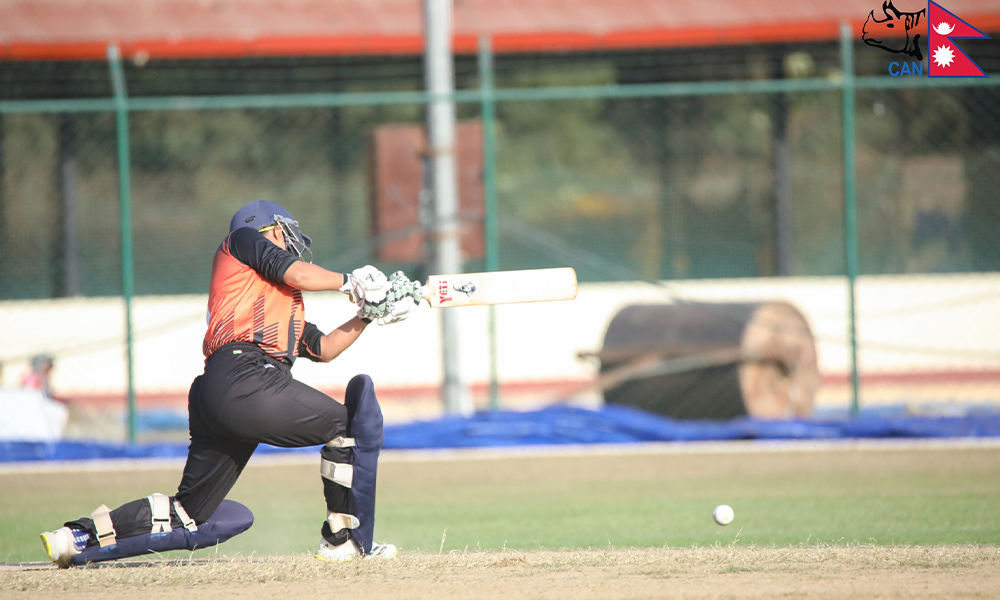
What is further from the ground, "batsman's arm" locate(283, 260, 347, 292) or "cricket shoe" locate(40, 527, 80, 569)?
"batsman's arm" locate(283, 260, 347, 292)

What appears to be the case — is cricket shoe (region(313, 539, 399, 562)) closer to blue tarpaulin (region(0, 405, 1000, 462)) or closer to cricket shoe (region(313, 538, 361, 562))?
cricket shoe (region(313, 538, 361, 562))

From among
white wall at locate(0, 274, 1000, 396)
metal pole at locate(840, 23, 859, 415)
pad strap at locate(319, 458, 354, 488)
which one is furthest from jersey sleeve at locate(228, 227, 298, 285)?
white wall at locate(0, 274, 1000, 396)

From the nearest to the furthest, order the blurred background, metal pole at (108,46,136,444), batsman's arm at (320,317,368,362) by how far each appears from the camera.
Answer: batsman's arm at (320,317,368,362)
metal pole at (108,46,136,444)
the blurred background

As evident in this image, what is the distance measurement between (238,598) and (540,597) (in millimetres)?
1212

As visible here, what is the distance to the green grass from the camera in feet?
20.5

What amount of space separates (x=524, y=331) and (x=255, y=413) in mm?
8382

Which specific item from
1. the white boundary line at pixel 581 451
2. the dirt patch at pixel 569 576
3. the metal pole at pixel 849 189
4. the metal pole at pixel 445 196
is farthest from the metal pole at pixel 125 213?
the metal pole at pixel 849 189

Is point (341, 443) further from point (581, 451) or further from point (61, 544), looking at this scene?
point (581, 451)

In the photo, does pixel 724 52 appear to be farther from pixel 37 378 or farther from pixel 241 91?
pixel 37 378

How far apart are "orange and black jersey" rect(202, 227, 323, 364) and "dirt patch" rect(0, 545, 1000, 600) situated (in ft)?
3.38

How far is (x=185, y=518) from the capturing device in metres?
4.97

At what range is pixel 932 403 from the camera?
11133mm

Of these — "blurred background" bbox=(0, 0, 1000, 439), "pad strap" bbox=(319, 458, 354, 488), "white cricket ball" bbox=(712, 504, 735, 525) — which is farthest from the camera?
"blurred background" bbox=(0, 0, 1000, 439)

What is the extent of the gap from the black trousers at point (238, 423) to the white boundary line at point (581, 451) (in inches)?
147
